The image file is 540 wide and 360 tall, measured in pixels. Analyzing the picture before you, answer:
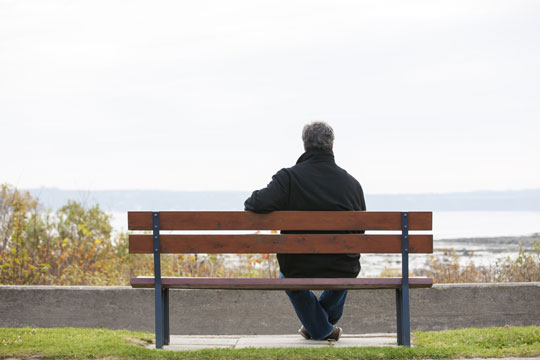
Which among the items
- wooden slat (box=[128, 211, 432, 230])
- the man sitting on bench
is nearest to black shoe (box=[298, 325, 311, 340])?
the man sitting on bench

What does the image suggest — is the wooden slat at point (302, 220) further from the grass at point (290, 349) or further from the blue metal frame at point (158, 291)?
the grass at point (290, 349)

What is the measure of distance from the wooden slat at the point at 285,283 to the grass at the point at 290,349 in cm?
43

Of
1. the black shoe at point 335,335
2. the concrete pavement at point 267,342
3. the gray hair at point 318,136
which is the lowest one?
the concrete pavement at point 267,342

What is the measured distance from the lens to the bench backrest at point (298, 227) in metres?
5.15

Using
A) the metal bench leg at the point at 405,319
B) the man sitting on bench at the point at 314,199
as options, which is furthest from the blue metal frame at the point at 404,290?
the man sitting on bench at the point at 314,199

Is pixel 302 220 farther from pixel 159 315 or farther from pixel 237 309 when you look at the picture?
pixel 237 309

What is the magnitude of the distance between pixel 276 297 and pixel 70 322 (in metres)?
1.98

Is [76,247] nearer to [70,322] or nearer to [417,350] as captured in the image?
[70,322]

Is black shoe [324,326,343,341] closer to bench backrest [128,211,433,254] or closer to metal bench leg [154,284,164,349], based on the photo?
bench backrest [128,211,433,254]

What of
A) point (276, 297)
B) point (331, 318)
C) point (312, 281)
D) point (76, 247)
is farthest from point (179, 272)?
point (312, 281)

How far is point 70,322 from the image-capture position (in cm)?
714

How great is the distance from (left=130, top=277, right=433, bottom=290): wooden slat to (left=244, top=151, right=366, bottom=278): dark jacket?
0.21m

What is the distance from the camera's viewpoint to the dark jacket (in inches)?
210

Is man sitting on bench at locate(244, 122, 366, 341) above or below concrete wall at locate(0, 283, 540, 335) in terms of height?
above
